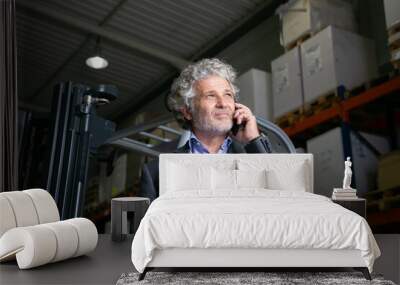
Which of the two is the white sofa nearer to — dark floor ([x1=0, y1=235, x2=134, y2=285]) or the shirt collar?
dark floor ([x1=0, y1=235, x2=134, y2=285])

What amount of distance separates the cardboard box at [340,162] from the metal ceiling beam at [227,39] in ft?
4.52

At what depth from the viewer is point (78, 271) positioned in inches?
109

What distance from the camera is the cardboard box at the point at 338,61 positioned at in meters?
4.01

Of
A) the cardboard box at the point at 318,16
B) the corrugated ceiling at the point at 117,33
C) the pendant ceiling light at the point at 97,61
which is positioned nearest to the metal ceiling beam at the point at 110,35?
the corrugated ceiling at the point at 117,33

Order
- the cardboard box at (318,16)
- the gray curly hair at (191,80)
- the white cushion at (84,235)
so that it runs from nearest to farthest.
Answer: the white cushion at (84,235) < the cardboard box at (318,16) < the gray curly hair at (191,80)

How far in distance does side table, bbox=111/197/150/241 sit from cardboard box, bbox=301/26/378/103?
71.7 inches

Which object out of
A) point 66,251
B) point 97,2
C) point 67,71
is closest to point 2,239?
point 66,251

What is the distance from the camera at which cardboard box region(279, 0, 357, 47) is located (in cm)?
415

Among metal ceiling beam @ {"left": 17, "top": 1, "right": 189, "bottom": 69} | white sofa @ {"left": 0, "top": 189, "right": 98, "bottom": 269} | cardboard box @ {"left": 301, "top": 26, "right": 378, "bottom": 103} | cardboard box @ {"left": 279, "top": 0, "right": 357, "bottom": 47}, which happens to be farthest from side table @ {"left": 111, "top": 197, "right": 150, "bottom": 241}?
cardboard box @ {"left": 279, "top": 0, "right": 357, "bottom": 47}

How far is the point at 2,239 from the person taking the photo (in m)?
2.79

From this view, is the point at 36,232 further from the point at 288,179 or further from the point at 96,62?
the point at 96,62

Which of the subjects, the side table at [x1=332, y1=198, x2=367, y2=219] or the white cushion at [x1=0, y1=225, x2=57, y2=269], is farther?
the side table at [x1=332, y1=198, x2=367, y2=219]

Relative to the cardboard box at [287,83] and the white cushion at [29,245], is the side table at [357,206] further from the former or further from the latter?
the white cushion at [29,245]

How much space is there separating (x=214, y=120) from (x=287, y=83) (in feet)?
2.55
